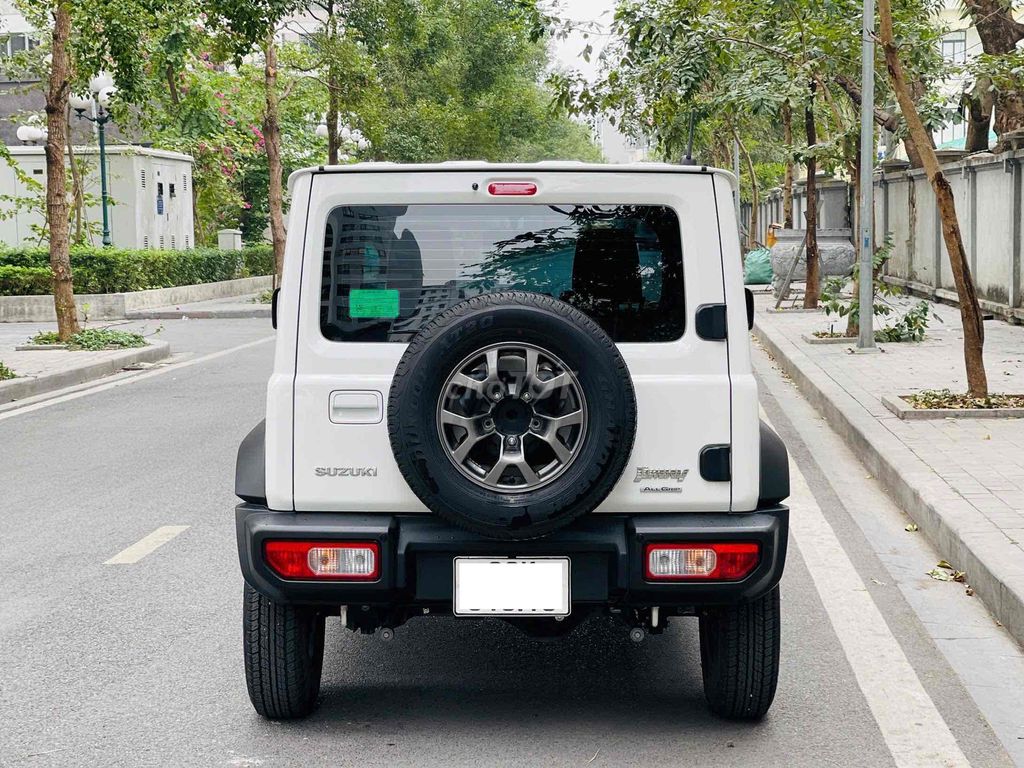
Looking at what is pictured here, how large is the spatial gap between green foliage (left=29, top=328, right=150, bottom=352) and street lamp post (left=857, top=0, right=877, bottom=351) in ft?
30.1

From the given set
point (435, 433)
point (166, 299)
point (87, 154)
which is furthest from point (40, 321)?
point (435, 433)

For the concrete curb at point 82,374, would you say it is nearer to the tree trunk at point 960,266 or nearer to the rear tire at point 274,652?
the tree trunk at point 960,266

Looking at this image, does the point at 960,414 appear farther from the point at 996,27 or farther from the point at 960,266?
the point at 996,27

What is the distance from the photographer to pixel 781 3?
16391 mm

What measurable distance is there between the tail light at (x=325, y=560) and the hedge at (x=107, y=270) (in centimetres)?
2424

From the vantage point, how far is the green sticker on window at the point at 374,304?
179 inches

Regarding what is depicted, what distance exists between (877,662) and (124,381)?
12439 mm

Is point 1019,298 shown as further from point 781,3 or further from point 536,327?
point 536,327

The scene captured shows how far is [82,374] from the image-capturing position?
651 inches

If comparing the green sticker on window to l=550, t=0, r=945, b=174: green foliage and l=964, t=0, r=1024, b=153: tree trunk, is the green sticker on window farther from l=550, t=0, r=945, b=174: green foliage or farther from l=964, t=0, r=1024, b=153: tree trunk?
l=964, t=0, r=1024, b=153: tree trunk

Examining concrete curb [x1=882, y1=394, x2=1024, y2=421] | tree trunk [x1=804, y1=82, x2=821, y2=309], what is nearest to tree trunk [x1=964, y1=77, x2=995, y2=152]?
tree trunk [x1=804, y1=82, x2=821, y2=309]

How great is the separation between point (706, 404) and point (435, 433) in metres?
0.84

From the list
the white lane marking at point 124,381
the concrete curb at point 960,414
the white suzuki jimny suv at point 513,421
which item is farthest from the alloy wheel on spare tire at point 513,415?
the white lane marking at point 124,381

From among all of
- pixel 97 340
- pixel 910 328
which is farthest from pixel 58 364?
pixel 910 328
